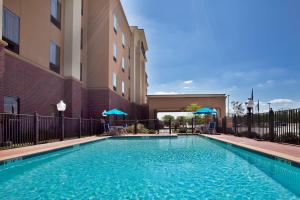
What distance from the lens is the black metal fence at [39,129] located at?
9.54 meters

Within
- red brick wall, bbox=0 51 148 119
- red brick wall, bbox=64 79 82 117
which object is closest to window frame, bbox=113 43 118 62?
red brick wall, bbox=0 51 148 119

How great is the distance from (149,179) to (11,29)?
9668 mm

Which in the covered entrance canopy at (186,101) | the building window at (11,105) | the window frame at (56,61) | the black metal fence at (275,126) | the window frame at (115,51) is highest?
the window frame at (115,51)

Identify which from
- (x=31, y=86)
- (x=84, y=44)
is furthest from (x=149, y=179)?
(x=84, y=44)

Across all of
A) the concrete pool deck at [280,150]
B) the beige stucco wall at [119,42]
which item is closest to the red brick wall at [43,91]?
the beige stucco wall at [119,42]

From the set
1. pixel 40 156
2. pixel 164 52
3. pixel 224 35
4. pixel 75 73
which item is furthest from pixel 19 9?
pixel 164 52

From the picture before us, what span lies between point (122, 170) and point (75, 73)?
468 inches

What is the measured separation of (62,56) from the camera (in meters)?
16.2

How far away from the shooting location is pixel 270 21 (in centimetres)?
1775

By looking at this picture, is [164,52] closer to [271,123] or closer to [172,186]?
[271,123]

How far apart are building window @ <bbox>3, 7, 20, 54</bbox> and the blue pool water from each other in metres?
6.08

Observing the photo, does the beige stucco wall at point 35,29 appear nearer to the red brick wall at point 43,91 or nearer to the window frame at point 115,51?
the red brick wall at point 43,91

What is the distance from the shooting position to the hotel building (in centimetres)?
1117

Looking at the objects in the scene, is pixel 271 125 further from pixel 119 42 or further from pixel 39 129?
pixel 119 42
